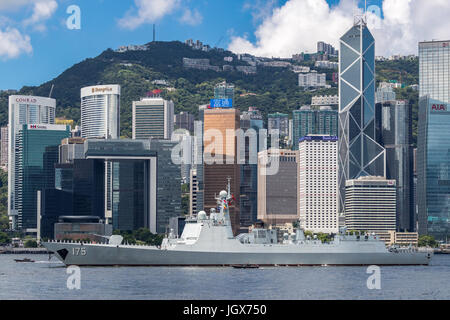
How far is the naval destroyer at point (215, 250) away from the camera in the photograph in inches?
3920

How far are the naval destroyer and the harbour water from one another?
2444 mm

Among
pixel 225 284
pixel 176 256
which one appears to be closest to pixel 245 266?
pixel 176 256

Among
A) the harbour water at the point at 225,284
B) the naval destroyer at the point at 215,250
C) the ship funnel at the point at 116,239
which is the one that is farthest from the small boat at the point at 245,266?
the ship funnel at the point at 116,239

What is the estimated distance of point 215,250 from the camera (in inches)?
3920

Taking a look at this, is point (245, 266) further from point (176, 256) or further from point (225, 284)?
point (225, 284)

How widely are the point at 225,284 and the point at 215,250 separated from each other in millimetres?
25527

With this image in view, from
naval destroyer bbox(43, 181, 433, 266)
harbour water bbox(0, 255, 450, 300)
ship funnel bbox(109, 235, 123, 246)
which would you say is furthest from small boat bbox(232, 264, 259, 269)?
ship funnel bbox(109, 235, 123, 246)

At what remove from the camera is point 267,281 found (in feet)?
258

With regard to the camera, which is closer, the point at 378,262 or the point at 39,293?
the point at 39,293
